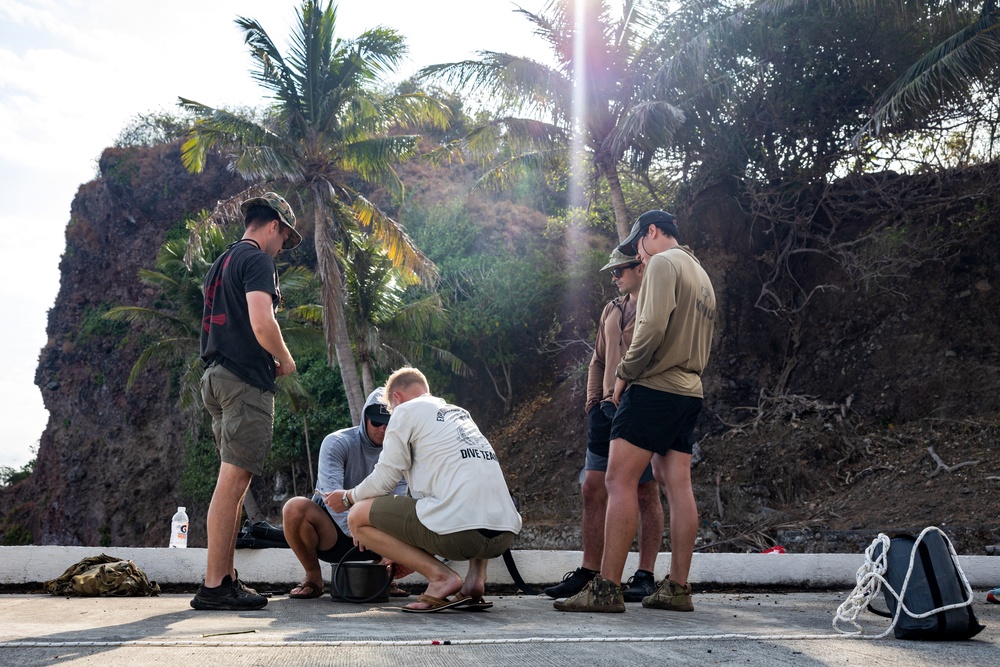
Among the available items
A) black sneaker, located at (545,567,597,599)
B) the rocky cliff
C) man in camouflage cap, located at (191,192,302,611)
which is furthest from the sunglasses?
the rocky cliff

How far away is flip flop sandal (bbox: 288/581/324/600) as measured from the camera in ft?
16.2

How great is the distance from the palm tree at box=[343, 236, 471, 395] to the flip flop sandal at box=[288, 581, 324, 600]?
15556 mm

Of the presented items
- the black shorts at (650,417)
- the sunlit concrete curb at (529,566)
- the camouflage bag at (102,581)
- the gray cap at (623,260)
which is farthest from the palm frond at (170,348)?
the black shorts at (650,417)

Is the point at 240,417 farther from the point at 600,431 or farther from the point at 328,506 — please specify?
the point at 600,431

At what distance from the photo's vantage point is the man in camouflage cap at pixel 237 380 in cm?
422

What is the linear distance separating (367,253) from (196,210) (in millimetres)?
18904

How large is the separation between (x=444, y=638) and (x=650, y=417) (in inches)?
69.1

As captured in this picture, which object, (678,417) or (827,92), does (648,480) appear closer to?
(678,417)

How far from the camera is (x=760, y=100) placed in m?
18.5

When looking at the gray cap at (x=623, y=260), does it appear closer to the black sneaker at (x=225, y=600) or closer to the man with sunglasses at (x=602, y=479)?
the man with sunglasses at (x=602, y=479)

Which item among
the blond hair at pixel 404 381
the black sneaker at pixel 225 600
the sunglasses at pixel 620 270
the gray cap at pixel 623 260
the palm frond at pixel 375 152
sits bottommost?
the black sneaker at pixel 225 600

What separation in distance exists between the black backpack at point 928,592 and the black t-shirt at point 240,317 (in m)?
3.01

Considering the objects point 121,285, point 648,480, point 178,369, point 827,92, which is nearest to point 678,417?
point 648,480

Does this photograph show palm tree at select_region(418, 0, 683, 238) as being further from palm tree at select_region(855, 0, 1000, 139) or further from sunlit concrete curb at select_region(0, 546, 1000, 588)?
sunlit concrete curb at select_region(0, 546, 1000, 588)
